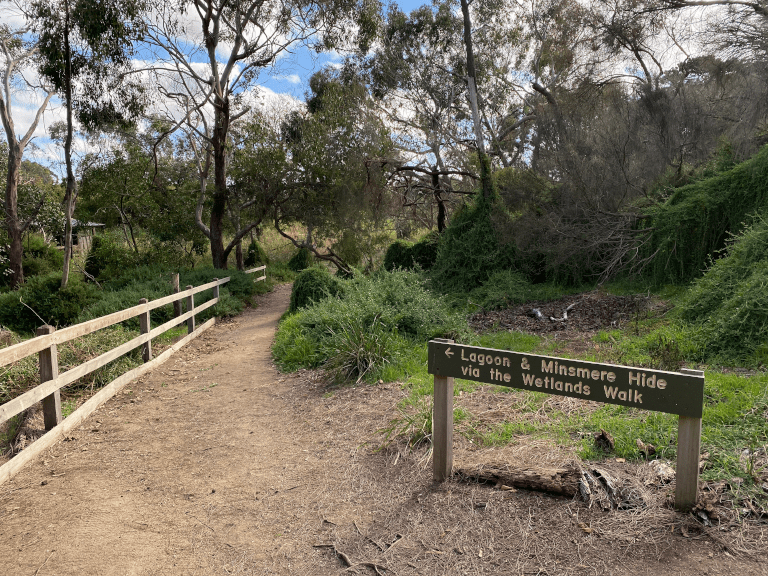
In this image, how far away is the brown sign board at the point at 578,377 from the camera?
308 cm

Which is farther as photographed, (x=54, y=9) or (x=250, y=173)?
(x=250, y=173)

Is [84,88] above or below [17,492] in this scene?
above

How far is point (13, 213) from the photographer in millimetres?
19828

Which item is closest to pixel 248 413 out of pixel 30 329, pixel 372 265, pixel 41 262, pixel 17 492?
pixel 17 492

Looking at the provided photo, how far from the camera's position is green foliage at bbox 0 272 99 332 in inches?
558

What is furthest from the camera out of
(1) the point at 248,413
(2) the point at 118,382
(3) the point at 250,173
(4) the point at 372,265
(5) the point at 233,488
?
(4) the point at 372,265

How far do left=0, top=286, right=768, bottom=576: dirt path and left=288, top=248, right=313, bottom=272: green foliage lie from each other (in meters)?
20.5

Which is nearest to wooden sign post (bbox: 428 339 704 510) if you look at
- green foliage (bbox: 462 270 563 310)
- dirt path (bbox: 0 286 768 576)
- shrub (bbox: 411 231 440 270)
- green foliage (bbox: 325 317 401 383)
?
dirt path (bbox: 0 286 768 576)

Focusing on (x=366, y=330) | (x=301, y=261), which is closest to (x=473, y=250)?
(x=366, y=330)

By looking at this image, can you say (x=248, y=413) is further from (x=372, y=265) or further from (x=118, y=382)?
(x=372, y=265)

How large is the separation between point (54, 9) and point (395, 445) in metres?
16.4

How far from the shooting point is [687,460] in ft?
10.5

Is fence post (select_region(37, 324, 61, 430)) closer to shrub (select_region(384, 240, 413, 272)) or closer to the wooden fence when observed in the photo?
the wooden fence

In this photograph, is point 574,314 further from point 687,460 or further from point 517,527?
point 517,527
